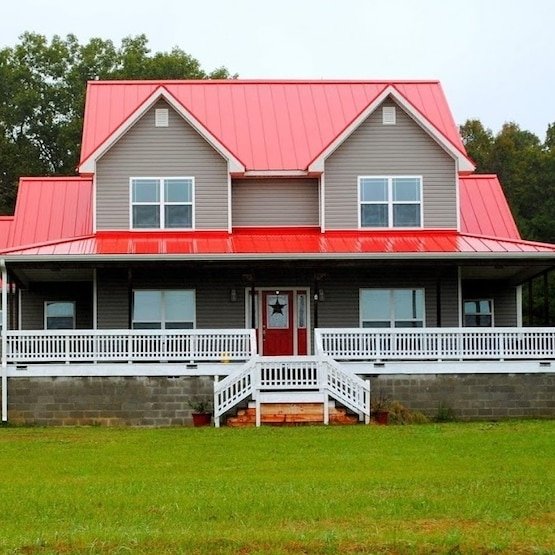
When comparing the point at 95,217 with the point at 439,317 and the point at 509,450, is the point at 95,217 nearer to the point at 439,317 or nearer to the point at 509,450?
the point at 439,317

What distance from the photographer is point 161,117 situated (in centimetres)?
3353

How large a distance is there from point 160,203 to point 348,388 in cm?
833

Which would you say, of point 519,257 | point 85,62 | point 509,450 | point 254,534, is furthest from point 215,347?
point 85,62

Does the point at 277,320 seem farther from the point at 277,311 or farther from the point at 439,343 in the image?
the point at 439,343

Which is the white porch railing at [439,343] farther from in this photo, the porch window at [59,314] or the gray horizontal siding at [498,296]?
the porch window at [59,314]

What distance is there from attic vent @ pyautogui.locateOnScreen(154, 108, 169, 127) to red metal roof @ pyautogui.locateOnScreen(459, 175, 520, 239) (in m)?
8.57

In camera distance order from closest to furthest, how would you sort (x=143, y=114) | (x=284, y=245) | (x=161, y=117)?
(x=284, y=245) → (x=143, y=114) → (x=161, y=117)

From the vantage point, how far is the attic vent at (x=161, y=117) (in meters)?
33.5

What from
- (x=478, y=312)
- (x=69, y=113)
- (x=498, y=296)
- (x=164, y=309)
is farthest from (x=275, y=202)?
(x=69, y=113)

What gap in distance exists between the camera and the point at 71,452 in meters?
22.0

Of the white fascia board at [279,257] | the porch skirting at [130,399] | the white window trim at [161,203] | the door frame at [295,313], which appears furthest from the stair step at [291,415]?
the white window trim at [161,203]

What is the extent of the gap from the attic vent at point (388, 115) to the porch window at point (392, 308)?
4.43 metres

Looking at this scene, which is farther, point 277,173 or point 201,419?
point 277,173

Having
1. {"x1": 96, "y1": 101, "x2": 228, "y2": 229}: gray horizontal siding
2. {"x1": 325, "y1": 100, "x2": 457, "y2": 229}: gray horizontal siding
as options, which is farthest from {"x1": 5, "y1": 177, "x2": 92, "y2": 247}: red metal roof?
{"x1": 325, "y1": 100, "x2": 457, "y2": 229}: gray horizontal siding
